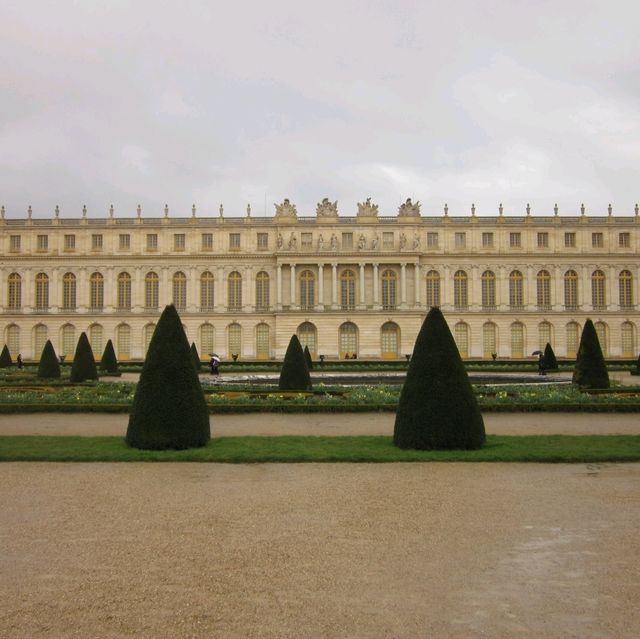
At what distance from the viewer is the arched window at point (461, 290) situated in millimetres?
51500

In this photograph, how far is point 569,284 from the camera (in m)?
51.7

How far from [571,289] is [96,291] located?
3583 cm

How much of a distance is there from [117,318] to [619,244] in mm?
38134

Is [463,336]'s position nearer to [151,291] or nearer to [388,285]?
[388,285]

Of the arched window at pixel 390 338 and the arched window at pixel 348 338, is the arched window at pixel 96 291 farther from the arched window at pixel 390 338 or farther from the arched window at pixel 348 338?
the arched window at pixel 390 338

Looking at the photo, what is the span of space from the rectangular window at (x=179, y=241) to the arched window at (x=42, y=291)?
33.1 feet

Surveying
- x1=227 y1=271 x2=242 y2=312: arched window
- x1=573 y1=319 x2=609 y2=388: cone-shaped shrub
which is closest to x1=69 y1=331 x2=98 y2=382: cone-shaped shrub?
x1=573 y1=319 x2=609 y2=388: cone-shaped shrub

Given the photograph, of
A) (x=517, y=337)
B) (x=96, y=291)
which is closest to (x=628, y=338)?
(x=517, y=337)

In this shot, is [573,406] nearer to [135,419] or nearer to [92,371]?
[135,419]

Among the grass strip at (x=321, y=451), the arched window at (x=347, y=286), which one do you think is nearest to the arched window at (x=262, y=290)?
the arched window at (x=347, y=286)

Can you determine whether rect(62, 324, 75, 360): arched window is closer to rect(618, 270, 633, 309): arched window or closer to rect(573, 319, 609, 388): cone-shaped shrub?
rect(573, 319, 609, 388): cone-shaped shrub

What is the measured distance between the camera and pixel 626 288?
170 feet

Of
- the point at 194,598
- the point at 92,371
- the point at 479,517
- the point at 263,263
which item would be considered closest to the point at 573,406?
the point at 479,517

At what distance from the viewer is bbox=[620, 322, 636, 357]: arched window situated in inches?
2025
